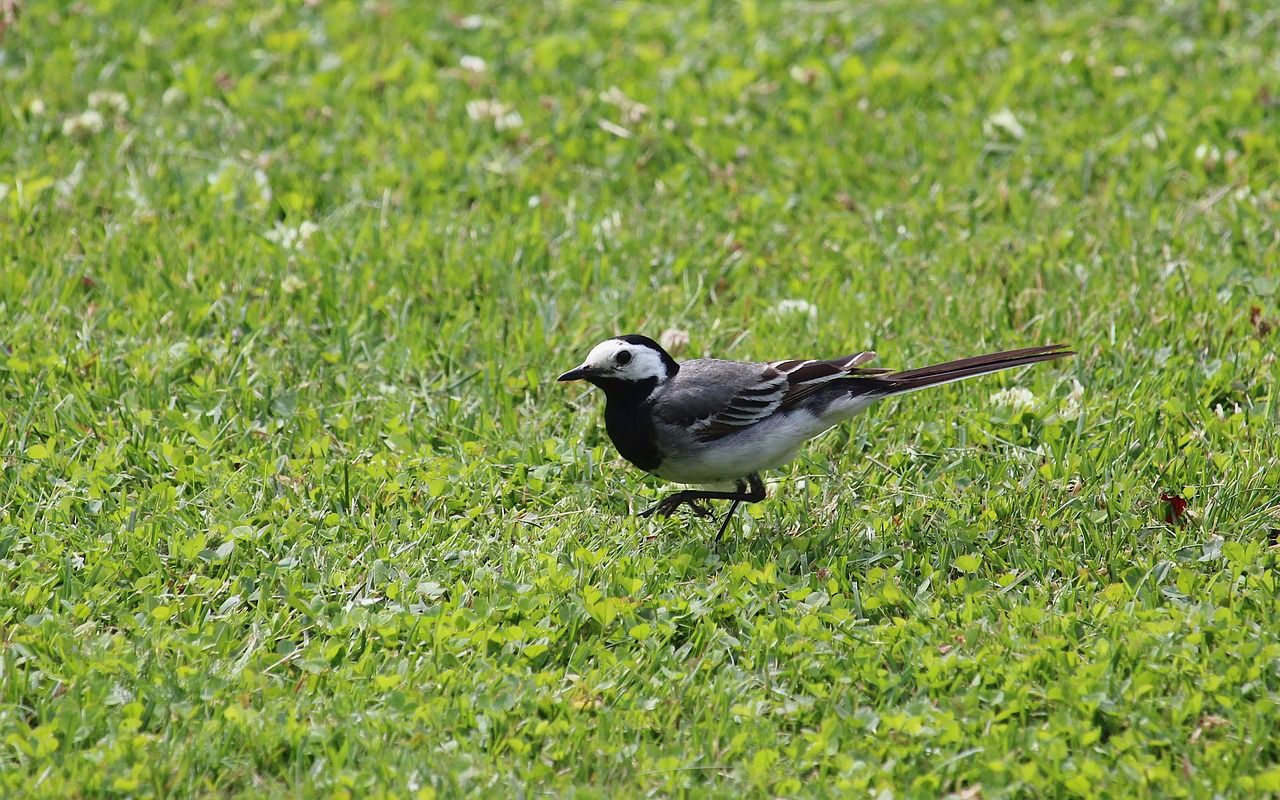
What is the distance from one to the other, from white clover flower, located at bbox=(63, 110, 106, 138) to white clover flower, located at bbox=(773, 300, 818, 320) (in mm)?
4247

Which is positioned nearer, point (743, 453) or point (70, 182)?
point (743, 453)

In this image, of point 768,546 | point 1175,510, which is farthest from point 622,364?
point 1175,510

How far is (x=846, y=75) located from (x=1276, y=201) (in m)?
2.78

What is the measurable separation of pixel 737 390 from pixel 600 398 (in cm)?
103

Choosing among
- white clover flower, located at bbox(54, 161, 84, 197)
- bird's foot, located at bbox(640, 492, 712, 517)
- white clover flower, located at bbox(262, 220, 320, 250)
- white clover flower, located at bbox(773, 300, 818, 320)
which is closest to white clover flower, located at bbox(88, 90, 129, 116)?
white clover flower, located at bbox(54, 161, 84, 197)

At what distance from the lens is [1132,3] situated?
9.74 metres

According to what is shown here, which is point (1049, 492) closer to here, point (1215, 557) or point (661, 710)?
point (1215, 557)

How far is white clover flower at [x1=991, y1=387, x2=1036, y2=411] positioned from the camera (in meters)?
6.00

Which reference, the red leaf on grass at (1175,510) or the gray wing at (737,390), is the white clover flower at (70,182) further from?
the red leaf on grass at (1175,510)

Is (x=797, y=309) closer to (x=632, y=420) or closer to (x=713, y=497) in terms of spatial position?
(x=713, y=497)

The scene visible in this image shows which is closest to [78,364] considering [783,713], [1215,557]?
[783,713]

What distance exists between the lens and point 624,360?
5.42m

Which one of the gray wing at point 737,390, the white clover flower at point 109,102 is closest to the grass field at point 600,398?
the white clover flower at point 109,102

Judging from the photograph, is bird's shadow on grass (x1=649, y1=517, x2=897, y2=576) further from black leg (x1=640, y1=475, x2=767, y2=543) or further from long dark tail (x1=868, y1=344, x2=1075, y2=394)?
long dark tail (x1=868, y1=344, x2=1075, y2=394)
